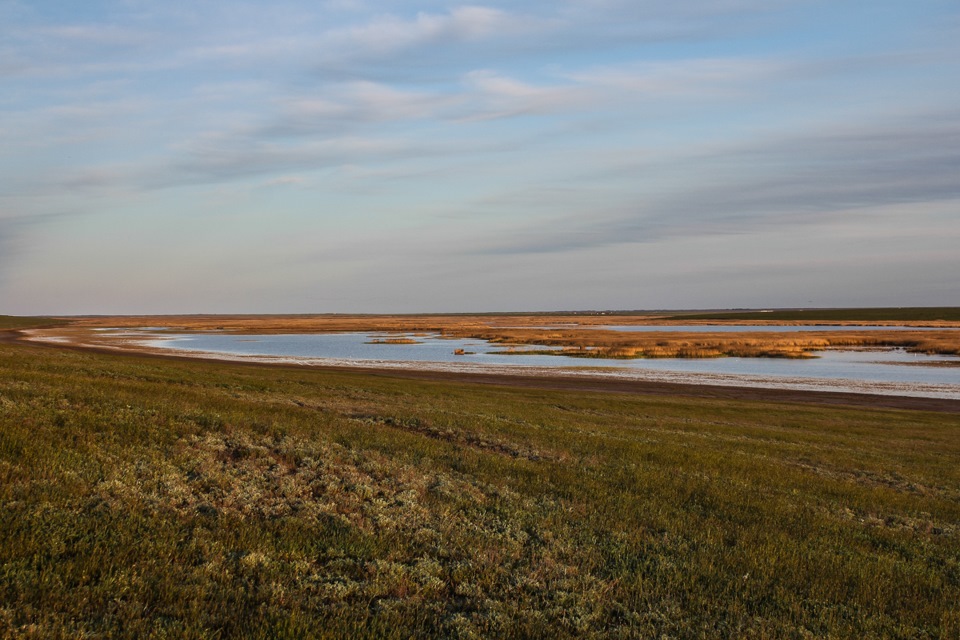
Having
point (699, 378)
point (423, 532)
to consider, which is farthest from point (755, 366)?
point (423, 532)

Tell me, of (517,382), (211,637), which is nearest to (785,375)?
(517,382)

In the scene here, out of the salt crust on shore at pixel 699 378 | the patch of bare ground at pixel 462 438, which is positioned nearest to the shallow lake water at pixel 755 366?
the salt crust on shore at pixel 699 378

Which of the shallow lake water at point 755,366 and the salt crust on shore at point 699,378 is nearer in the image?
the salt crust on shore at point 699,378

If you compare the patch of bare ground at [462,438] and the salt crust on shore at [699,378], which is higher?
the patch of bare ground at [462,438]

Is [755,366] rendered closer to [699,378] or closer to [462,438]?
[699,378]

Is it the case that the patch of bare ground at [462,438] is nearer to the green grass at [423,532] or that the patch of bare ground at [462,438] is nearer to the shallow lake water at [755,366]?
the green grass at [423,532]

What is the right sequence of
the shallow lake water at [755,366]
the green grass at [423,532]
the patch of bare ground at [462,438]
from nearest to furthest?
the green grass at [423,532] → the patch of bare ground at [462,438] → the shallow lake water at [755,366]

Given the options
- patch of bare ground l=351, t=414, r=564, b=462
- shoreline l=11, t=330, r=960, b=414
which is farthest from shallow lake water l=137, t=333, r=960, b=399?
patch of bare ground l=351, t=414, r=564, b=462

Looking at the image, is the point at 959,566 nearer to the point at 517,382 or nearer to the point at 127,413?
the point at 127,413

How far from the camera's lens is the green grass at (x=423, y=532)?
7.01m

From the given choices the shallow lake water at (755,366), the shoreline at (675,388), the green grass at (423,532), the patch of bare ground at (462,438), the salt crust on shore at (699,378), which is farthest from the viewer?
the shallow lake water at (755,366)

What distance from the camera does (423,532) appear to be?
980 centimetres

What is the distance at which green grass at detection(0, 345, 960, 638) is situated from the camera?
7.01 meters

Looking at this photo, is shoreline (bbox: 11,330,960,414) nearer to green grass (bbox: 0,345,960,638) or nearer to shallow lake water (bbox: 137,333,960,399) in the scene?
shallow lake water (bbox: 137,333,960,399)
